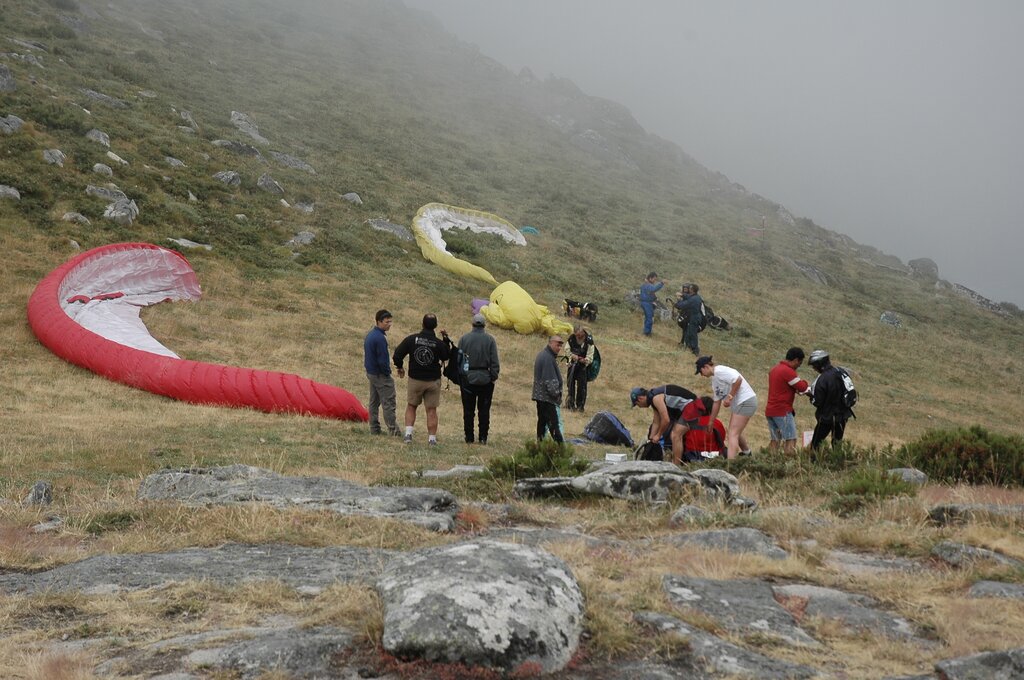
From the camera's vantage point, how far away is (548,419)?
12.9 meters

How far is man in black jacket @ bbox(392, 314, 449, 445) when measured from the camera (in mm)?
12234

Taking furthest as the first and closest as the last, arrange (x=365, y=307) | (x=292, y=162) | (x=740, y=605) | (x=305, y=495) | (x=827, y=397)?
1. (x=292, y=162)
2. (x=365, y=307)
3. (x=827, y=397)
4. (x=305, y=495)
5. (x=740, y=605)

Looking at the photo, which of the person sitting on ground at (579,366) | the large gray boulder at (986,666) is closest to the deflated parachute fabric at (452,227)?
the person sitting on ground at (579,366)

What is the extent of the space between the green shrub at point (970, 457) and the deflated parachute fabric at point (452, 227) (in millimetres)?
22042

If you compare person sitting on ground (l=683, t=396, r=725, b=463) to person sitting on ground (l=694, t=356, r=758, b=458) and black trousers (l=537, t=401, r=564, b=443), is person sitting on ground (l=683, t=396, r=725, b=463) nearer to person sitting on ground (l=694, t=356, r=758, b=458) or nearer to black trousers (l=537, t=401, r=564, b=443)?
person sitting on ground (l=694, t=356, r=758, b=458)

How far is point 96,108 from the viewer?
33812 millimetres

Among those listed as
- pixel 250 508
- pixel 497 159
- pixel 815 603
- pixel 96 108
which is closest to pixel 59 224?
pixel 96 108

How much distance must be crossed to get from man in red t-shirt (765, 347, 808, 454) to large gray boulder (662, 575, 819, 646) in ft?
21.5

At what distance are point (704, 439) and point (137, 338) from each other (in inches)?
478

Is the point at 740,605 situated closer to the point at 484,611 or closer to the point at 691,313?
the point at 484,611

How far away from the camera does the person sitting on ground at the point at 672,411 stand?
1116 centimetres

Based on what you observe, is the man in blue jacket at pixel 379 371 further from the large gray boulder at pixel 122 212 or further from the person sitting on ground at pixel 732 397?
the large gray boulder at pixel 122 212

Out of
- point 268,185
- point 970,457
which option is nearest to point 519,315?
point 268,185

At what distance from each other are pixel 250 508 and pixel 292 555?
3.44 ft
